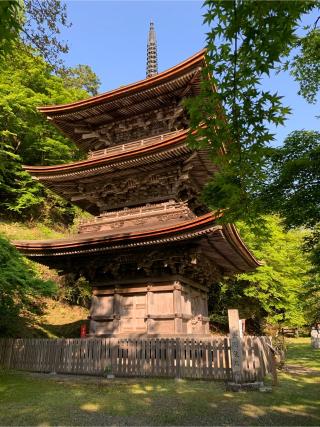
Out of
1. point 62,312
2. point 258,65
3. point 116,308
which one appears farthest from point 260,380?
point 62,312

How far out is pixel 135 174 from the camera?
41.6 feet

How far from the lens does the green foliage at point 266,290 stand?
20.8m

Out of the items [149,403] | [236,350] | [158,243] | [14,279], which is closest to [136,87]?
[158,243]

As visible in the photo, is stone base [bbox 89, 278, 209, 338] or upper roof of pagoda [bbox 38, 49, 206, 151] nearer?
stone base [bbox 89, 278, 209, 338]

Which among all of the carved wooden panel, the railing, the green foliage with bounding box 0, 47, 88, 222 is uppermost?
the green foliage with bounding box 0, 47, 88, 222

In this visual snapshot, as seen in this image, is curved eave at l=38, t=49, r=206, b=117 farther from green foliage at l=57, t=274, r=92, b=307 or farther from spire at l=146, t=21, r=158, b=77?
spire at l=146, t=21, r=158, b=77

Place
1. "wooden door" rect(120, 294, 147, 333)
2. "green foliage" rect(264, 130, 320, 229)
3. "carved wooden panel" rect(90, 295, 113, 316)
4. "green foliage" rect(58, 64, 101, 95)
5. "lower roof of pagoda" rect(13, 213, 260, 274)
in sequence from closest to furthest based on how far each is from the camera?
"green foliage" rect(264, 130, 320, 229) → "lower roof of pagoda" rect(13, 213, 260, 274) → "wooden door" rect(120, 294, 147, 333) → "carved wooden panel" rect(90, 295, 113, 316) → "green foliage" rect(58, 64, 101, 95)

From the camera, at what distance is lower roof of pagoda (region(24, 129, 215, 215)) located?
11.5m

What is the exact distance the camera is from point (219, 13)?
3234mm

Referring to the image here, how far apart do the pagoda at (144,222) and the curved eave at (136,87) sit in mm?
38

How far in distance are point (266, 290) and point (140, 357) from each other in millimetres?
13800

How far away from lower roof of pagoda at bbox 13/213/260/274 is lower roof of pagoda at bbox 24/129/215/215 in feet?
5.57

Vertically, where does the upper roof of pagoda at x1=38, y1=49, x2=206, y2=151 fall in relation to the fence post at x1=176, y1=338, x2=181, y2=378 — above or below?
above

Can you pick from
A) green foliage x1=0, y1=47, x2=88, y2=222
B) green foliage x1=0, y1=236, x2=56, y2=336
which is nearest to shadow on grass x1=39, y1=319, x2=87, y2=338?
green foliage x1=0, y1=236, x2=56, y2=336
